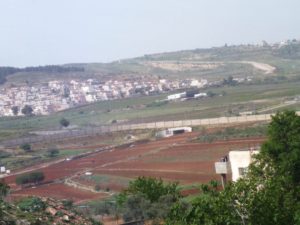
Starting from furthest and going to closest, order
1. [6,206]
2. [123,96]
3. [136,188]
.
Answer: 1. [123,96]
2. [136,188]
3. [6,206]

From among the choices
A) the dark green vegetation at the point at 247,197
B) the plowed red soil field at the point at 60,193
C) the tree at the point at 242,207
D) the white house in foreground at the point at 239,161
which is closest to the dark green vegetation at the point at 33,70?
the plowed red soil field at the point at 60,193

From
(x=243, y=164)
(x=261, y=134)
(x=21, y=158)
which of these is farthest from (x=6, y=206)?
(x=21, y=158)

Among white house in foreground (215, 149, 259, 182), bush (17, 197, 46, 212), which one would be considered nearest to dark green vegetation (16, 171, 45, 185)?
white house in foreground (215, 149, 259, 182)

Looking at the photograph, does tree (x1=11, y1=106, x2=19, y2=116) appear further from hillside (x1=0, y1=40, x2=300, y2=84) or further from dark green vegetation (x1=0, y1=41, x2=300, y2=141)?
hillside (x1=0, y1=40, x2=300, y2=84)

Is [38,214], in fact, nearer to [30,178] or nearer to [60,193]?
[60,193]

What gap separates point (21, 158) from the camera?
71312mm

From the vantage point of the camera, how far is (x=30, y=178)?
181ft

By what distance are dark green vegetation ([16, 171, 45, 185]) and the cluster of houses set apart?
8384cm

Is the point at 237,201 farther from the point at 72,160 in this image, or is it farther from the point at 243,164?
the point at 72,160

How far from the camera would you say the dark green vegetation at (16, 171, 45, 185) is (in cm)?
5472

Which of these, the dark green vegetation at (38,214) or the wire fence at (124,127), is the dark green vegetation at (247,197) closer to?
the dark green vegetation at (38,214)

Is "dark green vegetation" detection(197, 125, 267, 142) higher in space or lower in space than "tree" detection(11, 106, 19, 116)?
higher

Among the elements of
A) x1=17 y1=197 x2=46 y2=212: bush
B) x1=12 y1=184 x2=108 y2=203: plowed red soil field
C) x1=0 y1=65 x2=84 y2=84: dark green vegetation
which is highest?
x1=17 y1=197 x2=46 y2=212: bush

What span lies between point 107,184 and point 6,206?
1089 inches
